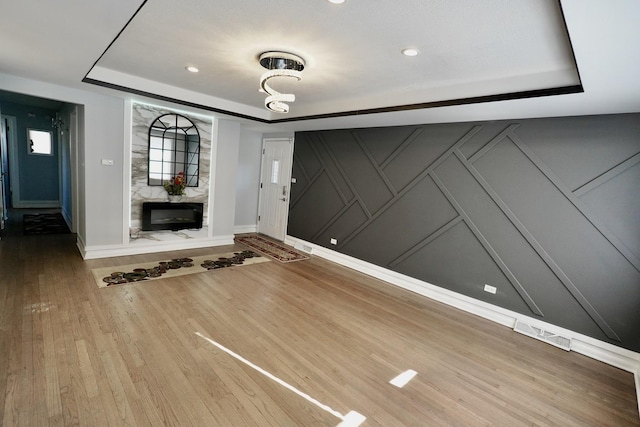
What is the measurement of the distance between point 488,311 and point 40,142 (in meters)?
10.7

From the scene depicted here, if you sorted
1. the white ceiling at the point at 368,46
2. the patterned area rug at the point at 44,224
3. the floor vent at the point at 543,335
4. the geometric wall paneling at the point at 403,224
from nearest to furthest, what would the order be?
1. the white ceiling at the point at 368,46
2. the floor vent at the point at 543,335
3. the geometric wall paneling at the point at 403,224
4. the patterned area rug at the point at 44,224

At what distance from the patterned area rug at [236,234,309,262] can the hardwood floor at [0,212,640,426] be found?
1410 mm

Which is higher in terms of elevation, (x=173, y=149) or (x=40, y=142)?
(x=173, y=149)

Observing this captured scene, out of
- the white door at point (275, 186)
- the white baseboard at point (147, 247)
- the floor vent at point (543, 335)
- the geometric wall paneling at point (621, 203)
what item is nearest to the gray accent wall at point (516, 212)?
the geometric wall paneling at point (621, 203)

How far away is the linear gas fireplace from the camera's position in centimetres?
503

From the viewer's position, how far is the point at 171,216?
530cm

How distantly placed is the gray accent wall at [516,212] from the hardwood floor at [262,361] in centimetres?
52

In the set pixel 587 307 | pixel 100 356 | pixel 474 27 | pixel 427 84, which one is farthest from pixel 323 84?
pixel 587 307

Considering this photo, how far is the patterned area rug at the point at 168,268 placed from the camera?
3.81 meters

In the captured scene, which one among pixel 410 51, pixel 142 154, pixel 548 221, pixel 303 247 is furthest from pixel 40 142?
pixel 548 221

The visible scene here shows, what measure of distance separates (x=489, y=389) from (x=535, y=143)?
8.45ft

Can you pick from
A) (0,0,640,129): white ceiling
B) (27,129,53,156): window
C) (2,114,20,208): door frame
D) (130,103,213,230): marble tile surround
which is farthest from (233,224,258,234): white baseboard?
(2,114,20,208): door frame

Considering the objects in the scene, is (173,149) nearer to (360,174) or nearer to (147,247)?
(147,247)

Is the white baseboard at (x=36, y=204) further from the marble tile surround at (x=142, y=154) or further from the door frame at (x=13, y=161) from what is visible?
the marble tile surround at (x=142, y=154)
